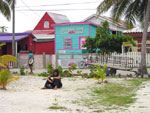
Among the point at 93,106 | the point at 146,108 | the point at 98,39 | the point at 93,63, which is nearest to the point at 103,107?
the point at 93,106

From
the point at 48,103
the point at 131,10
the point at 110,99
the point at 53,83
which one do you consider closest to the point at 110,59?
the point at 131,10

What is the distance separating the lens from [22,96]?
36.8 ft

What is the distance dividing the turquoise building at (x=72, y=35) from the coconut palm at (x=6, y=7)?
21.8 ft

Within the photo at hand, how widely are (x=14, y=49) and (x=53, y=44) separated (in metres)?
7.14

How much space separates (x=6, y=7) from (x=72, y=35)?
26.5 ft

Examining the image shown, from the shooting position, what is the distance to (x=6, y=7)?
29844mm

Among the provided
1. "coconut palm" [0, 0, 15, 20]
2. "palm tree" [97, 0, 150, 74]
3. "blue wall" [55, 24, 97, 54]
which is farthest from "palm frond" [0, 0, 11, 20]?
"palm tree" [97, 0, 150, 74]

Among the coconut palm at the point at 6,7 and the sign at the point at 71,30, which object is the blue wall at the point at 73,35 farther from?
the coconut palm at the point at 6,7

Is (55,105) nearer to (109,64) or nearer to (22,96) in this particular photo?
(22,96)

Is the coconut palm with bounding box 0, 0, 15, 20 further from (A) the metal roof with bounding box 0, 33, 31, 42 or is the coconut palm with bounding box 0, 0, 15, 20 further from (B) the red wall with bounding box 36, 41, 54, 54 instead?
(B) the red wall with bounding box 36, 41, 54, 54

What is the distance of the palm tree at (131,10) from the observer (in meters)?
20.7

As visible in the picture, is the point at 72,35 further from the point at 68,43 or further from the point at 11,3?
the point at 11,3

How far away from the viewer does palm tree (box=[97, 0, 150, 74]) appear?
20.7 m

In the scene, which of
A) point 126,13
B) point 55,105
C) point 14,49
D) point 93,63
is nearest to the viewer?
point 55,105
